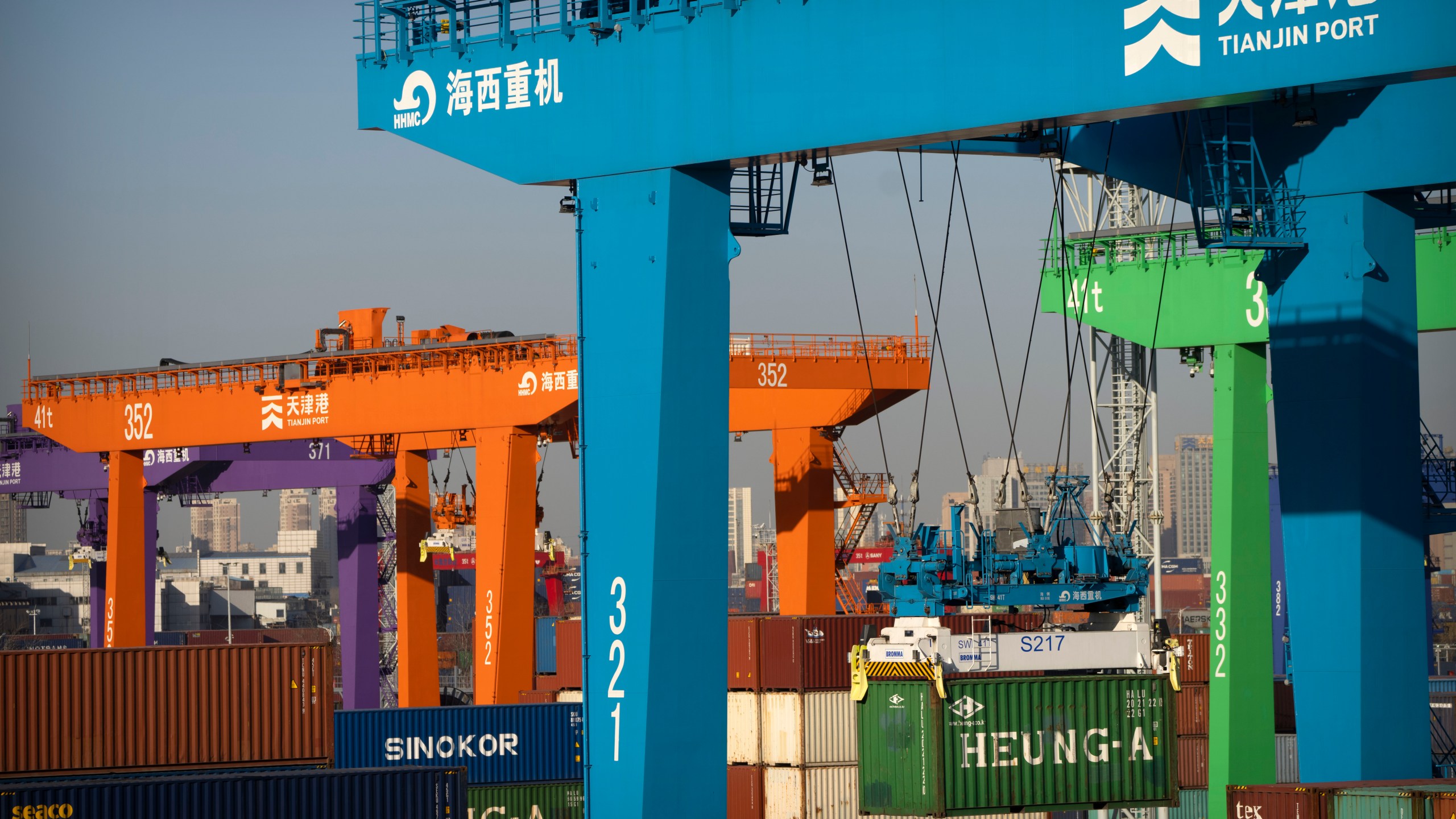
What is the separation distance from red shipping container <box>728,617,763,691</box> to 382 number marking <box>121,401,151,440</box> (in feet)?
53.7

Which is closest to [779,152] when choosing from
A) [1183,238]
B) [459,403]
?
[1183,238]

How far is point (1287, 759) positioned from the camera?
33719 mm

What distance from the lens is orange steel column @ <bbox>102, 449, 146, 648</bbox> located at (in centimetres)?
3916

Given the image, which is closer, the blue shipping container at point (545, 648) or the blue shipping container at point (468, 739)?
the blue shipping container at point (468, 739)

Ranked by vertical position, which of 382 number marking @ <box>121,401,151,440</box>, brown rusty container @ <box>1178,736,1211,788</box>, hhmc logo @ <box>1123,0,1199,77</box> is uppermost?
hhmc logo @ <box>1123,0,1199,77</box>

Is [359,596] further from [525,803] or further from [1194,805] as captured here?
[1194,805]

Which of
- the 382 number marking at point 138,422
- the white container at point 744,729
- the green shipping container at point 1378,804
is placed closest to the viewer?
the green shipping container at point 1378,804

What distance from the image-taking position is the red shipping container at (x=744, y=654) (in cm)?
2966

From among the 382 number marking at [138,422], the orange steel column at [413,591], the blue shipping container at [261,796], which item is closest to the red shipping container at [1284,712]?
the orange steel column at [413,591]

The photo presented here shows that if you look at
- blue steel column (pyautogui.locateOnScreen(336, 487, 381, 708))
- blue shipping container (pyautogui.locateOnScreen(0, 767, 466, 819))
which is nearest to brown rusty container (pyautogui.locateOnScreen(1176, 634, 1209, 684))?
blue shipping container (pyautogui.locateOnScreen(0, 767, 466, 819))

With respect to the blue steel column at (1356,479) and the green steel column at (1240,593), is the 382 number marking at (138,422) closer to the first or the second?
the green steel column at (1240,593)

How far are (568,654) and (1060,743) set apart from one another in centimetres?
1513

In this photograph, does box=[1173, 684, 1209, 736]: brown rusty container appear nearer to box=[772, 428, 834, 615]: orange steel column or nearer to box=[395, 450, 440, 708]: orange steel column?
box=[772, 428, 834, 615]: orange steel column

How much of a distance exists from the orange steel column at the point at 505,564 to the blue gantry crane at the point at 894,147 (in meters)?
15.6
